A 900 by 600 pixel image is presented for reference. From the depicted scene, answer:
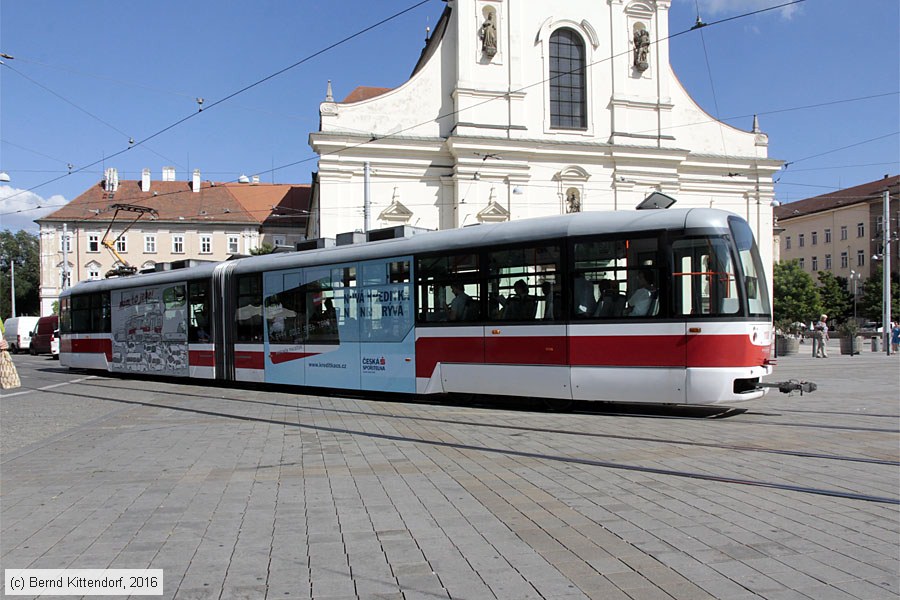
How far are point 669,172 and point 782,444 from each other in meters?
35.4

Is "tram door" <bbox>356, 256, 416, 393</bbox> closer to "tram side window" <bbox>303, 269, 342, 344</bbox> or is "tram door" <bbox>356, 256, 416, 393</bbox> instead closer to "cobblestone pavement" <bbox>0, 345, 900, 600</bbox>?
"tram side window" <bbox>303, 269, 342, 344</bbox>

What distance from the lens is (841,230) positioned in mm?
80500

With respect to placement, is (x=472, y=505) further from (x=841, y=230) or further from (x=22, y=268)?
(x=22, y=268)

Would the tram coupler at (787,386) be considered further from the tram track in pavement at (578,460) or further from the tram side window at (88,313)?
the tram side window at (88,313)

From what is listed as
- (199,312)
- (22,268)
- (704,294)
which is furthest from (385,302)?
(22,268)

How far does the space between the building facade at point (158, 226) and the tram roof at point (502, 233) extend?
174 feet

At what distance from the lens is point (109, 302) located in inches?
833

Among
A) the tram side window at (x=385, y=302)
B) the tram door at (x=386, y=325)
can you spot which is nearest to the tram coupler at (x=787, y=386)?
the tram door at (x=386, y=325)

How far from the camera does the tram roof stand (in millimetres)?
10453

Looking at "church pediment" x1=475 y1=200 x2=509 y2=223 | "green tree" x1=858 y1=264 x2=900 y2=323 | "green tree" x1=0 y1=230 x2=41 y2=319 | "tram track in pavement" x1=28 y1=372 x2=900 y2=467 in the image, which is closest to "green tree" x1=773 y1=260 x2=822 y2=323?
"green tree" x1=858 y1=264 x2=900 y2=323

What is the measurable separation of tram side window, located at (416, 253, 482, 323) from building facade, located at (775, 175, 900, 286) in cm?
6819

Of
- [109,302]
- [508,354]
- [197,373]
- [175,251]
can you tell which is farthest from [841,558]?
[175,251]

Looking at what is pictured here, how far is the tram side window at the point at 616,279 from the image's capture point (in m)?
10.5

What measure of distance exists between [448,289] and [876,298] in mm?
70858
